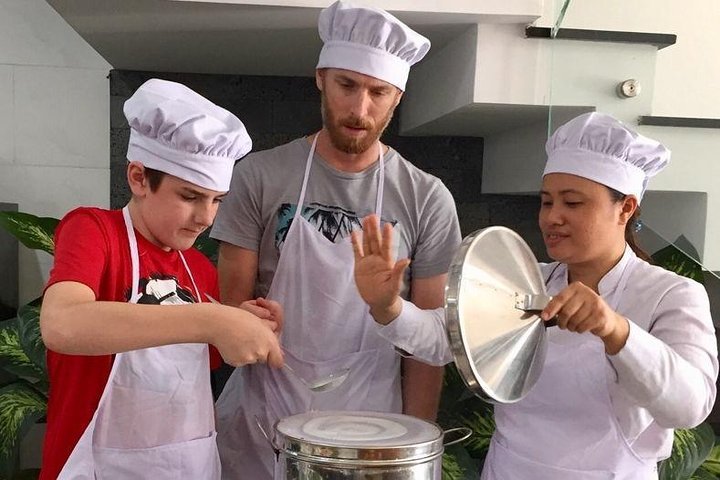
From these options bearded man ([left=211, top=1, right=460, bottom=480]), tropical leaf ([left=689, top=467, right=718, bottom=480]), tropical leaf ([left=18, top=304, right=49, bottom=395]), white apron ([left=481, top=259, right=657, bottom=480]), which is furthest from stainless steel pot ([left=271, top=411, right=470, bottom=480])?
tropical leaf ([left=689, top=467, right=718, bottom=480])

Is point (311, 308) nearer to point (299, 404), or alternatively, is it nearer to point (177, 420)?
point (299, 404)

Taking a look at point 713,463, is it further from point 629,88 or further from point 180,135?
point 180,135

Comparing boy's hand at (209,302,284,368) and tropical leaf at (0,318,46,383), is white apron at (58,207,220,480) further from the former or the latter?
tropical leaf at (0,318,46,383)

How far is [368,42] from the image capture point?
1144 mm

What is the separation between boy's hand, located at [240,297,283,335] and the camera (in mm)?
1024

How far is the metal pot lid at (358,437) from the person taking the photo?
30.7 inches

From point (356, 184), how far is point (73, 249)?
0.51 meters

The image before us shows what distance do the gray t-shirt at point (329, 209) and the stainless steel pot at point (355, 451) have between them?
1.33 ft

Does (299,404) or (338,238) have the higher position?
(338,238)

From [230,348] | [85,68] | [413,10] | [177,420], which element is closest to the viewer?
[230,348]

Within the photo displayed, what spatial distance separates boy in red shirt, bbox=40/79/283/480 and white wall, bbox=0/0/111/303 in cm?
113

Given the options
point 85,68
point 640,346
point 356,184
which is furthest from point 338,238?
point 85,68

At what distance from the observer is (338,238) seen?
121 cm

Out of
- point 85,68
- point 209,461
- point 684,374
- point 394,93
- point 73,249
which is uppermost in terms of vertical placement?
point 85,68
